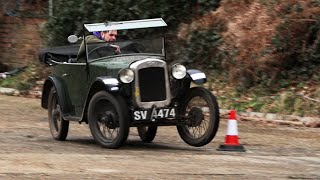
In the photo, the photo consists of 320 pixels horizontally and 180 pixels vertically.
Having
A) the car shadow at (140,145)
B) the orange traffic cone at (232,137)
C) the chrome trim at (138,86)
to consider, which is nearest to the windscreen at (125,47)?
the chrome trim at (138,86)

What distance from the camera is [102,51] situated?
34.9 ft

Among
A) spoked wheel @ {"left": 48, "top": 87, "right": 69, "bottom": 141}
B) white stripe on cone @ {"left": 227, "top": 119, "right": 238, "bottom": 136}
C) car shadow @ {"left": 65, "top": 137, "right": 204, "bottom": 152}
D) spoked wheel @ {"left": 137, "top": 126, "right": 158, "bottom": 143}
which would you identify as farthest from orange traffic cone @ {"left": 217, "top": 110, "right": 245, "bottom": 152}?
spoked wheel @ {"left": 48, "top": 87, "right": 69, "bottom": 141}

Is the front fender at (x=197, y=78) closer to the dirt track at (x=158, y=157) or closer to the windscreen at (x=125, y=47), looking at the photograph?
the windscreen at (x=125, y=47)

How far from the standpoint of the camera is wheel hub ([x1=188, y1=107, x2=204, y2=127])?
32.9ft

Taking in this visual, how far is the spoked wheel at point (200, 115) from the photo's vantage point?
9.86m

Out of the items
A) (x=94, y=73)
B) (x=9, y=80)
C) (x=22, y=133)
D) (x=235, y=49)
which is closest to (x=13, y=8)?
(x=9, y=80)

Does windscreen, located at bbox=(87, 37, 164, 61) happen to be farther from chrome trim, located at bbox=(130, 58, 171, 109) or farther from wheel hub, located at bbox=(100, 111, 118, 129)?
wheel hub, located at bbox=(100, 111, 118, 129)

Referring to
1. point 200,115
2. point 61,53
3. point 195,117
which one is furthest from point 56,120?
point 200,115

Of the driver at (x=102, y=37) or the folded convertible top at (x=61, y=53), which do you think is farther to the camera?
the folded convertible top at (x=61, y=53)

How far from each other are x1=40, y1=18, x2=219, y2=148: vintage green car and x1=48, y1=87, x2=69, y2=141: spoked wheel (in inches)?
12.8

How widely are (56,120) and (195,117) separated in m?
2.72

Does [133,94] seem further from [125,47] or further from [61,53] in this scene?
[61,53]

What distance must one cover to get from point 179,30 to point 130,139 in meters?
7.96

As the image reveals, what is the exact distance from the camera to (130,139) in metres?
11.7
